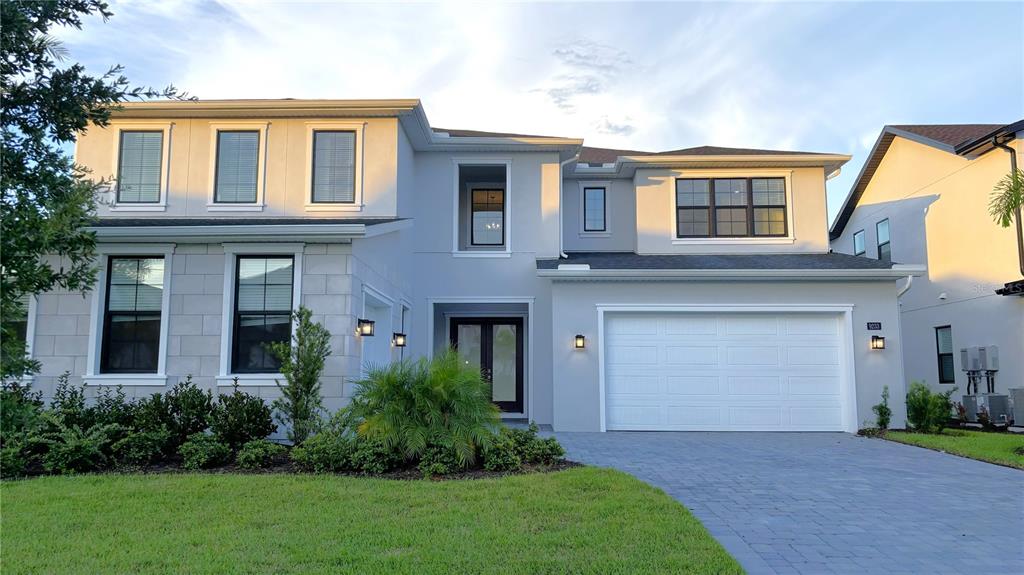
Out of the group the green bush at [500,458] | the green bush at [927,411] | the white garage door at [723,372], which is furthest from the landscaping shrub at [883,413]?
the green bush at [500,458]

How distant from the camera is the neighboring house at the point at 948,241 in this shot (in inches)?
543

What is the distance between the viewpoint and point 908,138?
17.1 metres

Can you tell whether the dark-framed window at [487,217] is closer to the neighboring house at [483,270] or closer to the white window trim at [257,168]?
the neighboring house at [483,270]

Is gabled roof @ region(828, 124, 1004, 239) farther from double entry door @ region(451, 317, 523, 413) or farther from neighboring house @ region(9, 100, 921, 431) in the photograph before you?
double entry door @ region(451, 317, 523, 413)

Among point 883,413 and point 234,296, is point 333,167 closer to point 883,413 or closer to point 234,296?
point 234,296

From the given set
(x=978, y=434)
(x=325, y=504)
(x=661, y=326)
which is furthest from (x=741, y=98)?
(x=325, y=504)

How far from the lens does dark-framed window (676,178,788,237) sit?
14.6 metres

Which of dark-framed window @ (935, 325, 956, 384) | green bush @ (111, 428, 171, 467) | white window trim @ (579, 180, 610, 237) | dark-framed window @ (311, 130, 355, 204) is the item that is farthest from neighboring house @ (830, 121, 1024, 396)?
green bush @ (111, 428, 171, 467)

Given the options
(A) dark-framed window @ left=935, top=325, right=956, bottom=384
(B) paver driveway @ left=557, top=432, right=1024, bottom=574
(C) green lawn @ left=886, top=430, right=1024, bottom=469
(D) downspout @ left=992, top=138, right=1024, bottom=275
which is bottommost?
(B) paver driveway @ left=557, top=432, right=1024, bottom=574

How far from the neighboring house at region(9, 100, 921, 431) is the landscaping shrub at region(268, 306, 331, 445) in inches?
20.9

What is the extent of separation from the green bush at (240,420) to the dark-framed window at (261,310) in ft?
2.74

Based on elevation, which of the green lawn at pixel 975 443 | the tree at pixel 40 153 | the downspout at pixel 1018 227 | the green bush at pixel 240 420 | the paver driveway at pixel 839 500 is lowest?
the paver driveway at pixel 839 500

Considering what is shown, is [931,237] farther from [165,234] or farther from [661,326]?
[165,234]

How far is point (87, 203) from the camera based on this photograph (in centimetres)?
449
